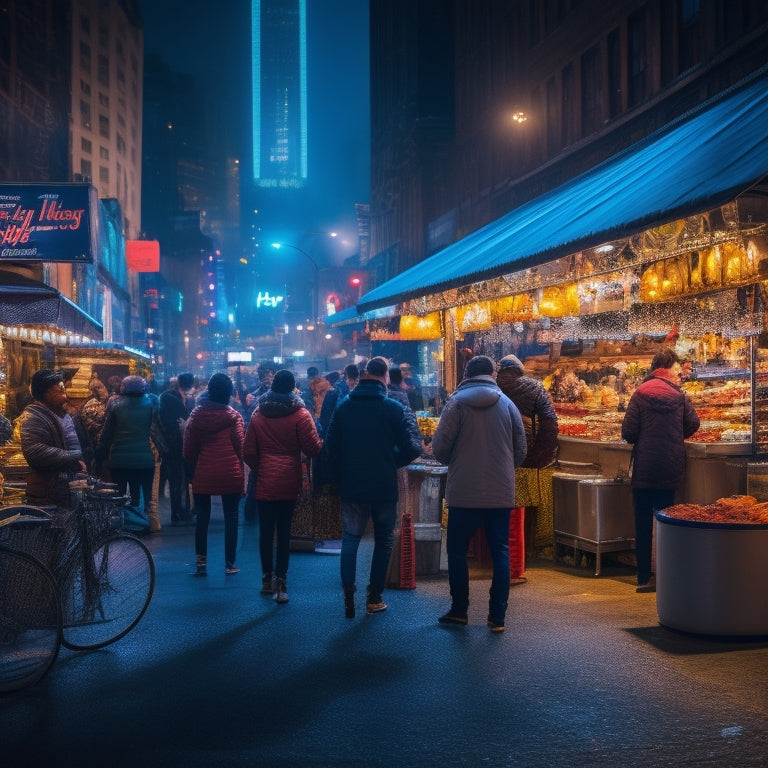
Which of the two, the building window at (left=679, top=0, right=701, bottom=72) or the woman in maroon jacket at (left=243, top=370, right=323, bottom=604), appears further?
the building window at (left=679, top=0, right=701, bottom=72)

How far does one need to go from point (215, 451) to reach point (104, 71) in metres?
76.3

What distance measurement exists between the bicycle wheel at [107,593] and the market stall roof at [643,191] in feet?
17.7

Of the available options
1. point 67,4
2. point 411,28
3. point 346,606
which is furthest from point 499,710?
point 67,4

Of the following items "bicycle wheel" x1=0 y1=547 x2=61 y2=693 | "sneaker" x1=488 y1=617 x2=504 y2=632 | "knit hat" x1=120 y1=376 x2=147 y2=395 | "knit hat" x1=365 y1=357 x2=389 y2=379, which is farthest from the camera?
"knit hat" x1=120 y1=376 x2=147 y2=395

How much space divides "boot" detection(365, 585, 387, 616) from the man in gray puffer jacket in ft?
2.23

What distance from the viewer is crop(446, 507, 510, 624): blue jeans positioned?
7.41 metres

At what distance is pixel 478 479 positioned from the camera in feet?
24.3

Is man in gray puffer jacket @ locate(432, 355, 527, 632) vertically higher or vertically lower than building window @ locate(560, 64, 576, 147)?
lower

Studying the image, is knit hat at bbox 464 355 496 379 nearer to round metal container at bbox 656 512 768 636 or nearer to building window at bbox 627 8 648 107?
round metal container at bbox 656 512 768 636

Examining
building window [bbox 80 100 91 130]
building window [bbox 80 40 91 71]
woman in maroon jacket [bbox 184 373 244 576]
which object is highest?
building window [bbox 80 40 91 71]

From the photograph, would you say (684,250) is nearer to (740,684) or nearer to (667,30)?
(740,684)

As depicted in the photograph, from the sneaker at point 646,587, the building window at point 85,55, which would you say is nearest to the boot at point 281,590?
the sneaker at point 646,587

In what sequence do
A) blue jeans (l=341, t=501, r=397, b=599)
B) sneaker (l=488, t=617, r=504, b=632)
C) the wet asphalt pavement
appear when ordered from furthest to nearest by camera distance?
1. blue jeans (l=341, t=501, r=397, b=599)
2. sneaker (l=488, t=617, r=504, b=632)
3. the wet asphalt pavement

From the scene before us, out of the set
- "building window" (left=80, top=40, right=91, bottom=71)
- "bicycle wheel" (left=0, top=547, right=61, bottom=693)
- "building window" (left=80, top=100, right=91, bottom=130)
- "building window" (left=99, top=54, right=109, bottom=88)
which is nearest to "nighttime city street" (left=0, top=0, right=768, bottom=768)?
"bicycle wheel" (left=0, top=547, right=61, bottom=693)
